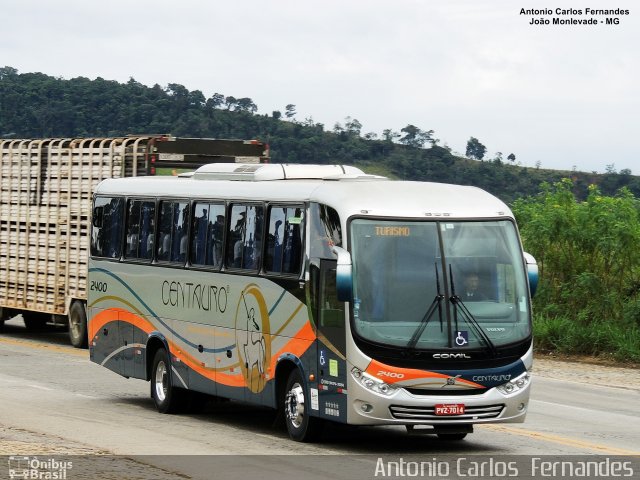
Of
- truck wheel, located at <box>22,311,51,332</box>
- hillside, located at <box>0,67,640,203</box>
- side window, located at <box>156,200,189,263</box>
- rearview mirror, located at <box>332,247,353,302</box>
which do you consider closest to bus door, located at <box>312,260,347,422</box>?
rearview mirror, located at <box>332,247,353,302</box>

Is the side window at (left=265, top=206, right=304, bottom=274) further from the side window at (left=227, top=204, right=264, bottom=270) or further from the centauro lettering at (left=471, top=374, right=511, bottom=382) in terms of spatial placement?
the centauro lettering at (left=471, top=374, right=511, bottom=382)

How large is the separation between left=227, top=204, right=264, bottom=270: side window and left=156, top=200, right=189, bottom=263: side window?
1.24 m

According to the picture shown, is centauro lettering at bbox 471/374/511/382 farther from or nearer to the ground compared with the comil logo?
farther from the ground

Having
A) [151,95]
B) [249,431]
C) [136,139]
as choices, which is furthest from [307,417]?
[151,95]

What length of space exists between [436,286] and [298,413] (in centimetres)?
214

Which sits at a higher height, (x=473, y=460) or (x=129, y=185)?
(x=129, y=185)

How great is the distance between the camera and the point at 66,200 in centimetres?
2992

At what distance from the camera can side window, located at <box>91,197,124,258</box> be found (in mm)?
20641

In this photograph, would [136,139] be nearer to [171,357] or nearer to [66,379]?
[66,379]

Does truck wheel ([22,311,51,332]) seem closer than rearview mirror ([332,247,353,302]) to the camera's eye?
No

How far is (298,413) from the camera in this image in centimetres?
1575

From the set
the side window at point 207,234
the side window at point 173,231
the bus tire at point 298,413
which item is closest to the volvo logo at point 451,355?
the bus tire at point 298,413

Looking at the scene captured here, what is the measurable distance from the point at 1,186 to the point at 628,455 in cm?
2048

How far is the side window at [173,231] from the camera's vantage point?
61.5 feet
